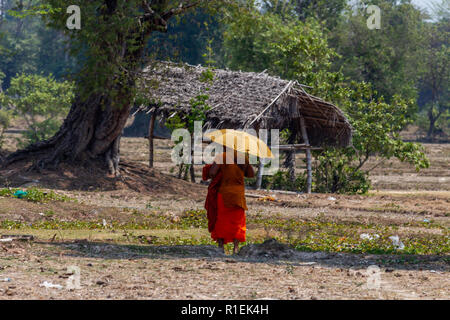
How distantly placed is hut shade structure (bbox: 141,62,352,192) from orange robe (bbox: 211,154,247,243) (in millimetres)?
9468

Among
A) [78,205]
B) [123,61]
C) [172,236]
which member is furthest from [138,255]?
[123,61]

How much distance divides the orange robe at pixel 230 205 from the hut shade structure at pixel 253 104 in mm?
9468

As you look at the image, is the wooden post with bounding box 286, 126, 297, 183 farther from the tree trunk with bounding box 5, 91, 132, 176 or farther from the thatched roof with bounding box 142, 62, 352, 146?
the tree trunk with bounding box 5, 91, 132, 176

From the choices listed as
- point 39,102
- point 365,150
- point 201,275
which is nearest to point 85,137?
point 365,150

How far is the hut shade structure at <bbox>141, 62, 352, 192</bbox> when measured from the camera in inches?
786

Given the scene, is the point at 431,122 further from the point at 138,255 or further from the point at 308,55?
the point at 138,255

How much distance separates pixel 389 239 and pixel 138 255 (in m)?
4.95

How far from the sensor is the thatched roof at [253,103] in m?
20.0

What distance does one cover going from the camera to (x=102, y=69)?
628 inches

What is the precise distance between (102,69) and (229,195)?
7.45 metres

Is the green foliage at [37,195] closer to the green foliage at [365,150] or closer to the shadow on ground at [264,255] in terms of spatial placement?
the shadow on ground at [264,255]

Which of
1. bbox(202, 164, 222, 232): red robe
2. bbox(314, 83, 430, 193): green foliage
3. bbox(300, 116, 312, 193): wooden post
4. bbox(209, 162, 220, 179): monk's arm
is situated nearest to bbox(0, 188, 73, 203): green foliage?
bbox(202, 164, 222, 232): red robe

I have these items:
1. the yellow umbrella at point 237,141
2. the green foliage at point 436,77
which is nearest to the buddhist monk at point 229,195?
the yellow umbrella at point 237,141

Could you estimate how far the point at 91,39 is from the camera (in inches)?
608
